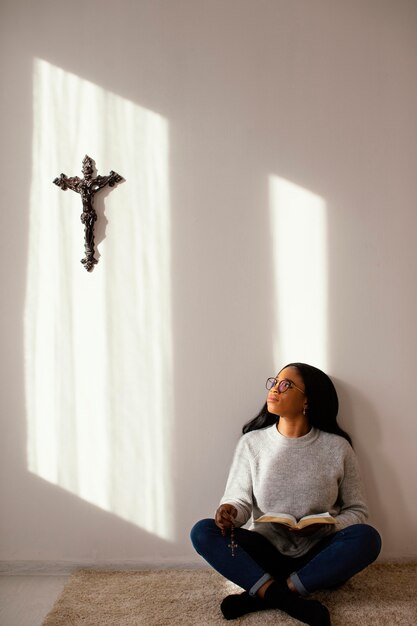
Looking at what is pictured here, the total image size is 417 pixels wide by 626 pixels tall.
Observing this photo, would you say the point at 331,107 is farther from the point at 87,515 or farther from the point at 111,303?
the point at 87,515

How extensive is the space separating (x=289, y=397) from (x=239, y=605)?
73cm

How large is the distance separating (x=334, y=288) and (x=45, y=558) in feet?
5.14

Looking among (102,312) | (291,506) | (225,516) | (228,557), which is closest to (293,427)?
(291,506)

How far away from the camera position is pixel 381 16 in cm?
261

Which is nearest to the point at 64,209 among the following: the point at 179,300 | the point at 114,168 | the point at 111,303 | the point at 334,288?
the point at 114,168

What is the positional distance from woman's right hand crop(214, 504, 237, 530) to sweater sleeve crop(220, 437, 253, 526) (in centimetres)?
6

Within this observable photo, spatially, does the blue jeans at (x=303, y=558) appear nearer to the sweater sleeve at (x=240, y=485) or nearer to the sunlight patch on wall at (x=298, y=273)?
the sweater sleeve at (x=240, y=485)

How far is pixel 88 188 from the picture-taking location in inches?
A: 102

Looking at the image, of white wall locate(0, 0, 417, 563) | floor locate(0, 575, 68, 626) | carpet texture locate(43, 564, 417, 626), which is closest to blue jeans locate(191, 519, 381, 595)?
carpet texture locate(43, 564, 417, 626)

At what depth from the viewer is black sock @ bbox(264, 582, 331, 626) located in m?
2.04

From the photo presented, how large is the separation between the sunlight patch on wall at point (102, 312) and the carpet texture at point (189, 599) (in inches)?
9.3

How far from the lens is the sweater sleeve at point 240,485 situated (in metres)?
2.37

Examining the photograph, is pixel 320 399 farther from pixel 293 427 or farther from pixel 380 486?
pixel 380 486

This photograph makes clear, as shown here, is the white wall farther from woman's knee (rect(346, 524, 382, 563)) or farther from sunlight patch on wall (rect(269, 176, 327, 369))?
woman's knee (rect(346, 524, 382, 563))
